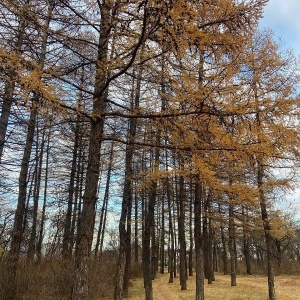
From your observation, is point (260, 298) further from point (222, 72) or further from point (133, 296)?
point (222, 72)

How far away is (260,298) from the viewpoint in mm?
13047

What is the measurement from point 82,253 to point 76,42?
3.49 metres

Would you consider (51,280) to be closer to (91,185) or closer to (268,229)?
(91,185)

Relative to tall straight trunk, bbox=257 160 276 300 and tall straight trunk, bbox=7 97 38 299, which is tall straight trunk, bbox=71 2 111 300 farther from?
tall straight trunk, bbox=257 160 276 300

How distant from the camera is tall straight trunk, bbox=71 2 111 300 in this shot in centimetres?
462

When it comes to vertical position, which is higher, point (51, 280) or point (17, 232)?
point (17, 232)

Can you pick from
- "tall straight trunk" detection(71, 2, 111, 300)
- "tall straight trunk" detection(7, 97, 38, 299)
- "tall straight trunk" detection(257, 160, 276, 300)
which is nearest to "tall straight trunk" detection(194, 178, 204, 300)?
"tall straight trunk" detection(257, 160, 276, 300)

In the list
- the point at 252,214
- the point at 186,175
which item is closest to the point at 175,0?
the point at 186,175

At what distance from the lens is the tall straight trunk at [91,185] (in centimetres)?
462

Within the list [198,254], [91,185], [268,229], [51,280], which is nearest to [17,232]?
[51,280]

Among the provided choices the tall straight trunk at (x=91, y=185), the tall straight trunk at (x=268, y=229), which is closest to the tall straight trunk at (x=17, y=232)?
the tall straight trunk at (x=91, y=185)

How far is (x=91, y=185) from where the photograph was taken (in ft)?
16.7

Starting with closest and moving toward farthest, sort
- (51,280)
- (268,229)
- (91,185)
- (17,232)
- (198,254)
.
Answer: (91,185) → (17,232) → (198,254) → (51,280) → (268,229)

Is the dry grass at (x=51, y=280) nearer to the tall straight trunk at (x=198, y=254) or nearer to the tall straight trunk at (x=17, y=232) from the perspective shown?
the tall straight trunk at (x=17, y=232)
